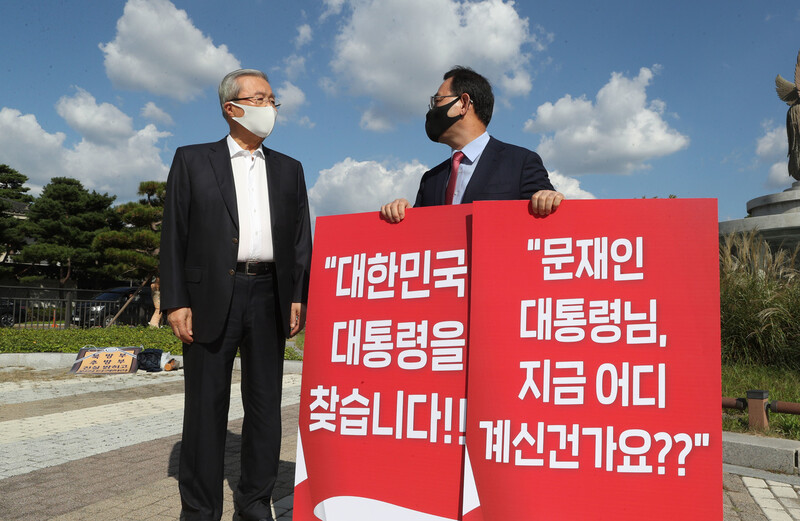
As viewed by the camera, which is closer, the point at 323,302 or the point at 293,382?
the point at 323,302

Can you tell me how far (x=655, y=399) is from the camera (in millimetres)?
2219

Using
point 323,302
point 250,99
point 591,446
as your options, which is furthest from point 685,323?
point 250,99

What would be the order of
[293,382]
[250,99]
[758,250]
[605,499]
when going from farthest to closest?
1. [293,382]
2. [758,250]
3. [250,99]
4. [605,499]

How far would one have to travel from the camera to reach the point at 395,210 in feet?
8.96

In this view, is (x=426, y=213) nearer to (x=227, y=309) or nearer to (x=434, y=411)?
(x=434, y=411)

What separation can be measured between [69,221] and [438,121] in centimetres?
3403

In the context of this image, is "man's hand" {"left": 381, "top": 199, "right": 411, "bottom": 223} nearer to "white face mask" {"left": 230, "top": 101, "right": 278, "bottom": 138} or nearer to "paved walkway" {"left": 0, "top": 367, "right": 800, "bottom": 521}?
"white face mask" {"left": 230, "top": 101, "right": 278, "bottom": 138}

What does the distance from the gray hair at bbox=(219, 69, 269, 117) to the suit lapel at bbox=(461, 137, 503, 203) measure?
1.26 meters

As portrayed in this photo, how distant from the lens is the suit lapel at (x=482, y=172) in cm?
285

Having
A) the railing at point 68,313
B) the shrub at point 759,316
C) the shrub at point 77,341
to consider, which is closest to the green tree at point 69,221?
the railing at point 68,313

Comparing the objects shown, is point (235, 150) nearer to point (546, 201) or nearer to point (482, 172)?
point (482, 172)

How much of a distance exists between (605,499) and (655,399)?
404mm

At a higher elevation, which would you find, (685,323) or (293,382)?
(685,323)

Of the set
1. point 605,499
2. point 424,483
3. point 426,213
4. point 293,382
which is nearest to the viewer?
point 605,499
